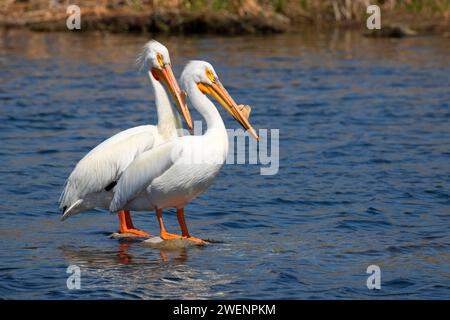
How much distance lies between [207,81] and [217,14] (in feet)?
43.4

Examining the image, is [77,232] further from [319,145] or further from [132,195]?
[319,145]

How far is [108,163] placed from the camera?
729 centimetres

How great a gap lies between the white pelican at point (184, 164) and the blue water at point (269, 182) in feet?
1.23

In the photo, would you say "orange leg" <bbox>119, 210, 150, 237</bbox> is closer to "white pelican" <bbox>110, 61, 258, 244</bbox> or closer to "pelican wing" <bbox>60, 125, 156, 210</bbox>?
"white pelican" <bbox>110, 61, 258, 244</bbox>

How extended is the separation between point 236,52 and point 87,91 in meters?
4.08

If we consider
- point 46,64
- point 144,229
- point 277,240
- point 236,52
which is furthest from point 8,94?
point 277,240

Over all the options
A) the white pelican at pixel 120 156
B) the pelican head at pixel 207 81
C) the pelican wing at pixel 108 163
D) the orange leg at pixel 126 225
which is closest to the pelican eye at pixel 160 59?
the white pelican at pixel 120 156

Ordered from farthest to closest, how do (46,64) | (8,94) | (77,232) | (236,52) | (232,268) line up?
1. (236,52)
2. (46,64)
3. (8,94)
4. (77,232)
5. (232,268)

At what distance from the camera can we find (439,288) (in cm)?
615

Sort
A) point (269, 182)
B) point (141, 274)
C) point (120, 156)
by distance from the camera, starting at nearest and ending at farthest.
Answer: point (141, 274) < point (120, 156) < point (269, 182)

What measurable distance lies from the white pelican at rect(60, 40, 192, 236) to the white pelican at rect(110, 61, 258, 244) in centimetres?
12

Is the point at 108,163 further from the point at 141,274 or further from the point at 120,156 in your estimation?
the point at 141,274

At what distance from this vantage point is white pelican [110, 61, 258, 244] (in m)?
6.90

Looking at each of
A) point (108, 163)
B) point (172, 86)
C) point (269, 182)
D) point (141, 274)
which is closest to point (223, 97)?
point (172, 86)
